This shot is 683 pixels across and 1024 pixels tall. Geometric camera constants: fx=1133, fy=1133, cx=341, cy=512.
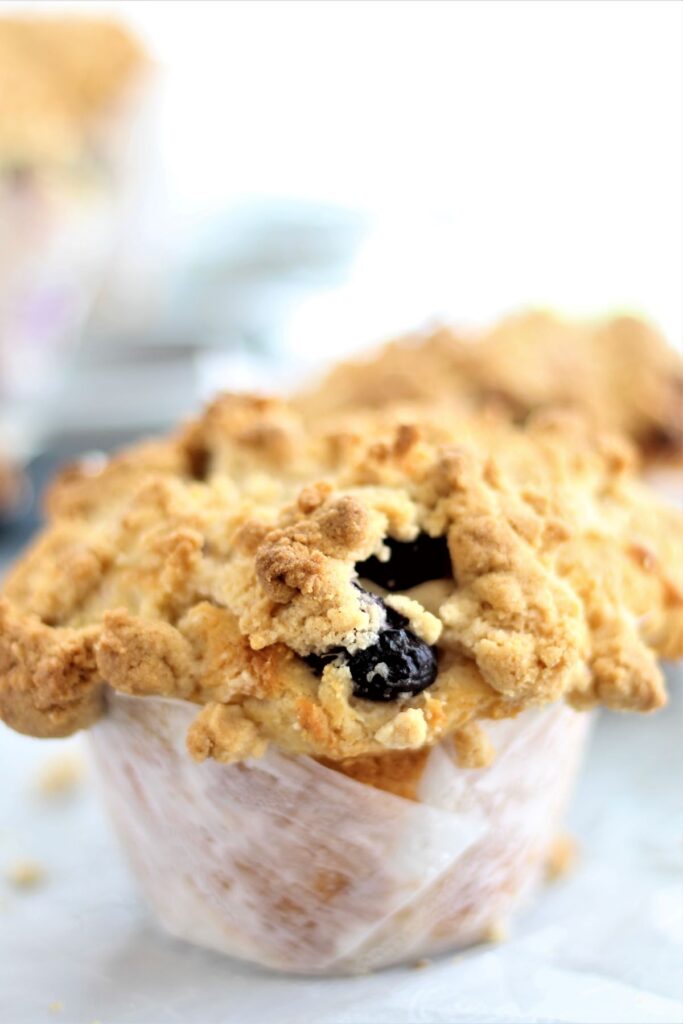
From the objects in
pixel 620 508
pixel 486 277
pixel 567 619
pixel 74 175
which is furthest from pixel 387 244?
pixel 567 619

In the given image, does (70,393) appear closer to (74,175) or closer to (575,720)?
(74,175)

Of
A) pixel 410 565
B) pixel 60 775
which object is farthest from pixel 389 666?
pixel 60 775

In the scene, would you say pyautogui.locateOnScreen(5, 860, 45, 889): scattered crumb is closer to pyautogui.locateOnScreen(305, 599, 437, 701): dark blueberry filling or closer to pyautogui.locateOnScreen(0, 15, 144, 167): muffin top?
pyautogui.locateOnScreen(305, 599, 437, 701): dark blueberry filling

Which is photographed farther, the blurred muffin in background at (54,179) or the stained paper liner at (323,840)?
the blurred muffin in background at (54,179)

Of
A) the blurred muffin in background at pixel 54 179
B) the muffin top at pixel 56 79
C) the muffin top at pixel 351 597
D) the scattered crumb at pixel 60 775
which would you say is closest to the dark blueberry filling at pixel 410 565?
the muffin top at pixel 351 597

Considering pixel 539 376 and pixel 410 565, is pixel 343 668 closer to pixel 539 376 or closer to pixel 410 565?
pixel 410 565

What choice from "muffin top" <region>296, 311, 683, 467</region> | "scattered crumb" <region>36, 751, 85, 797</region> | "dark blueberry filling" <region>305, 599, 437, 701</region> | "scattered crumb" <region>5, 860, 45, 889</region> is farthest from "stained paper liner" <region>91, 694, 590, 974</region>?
"muffin top" <region>296, 311, 683, 467</region>

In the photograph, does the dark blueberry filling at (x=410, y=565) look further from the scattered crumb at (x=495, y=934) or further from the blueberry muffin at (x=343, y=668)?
the scattered crumb at (x=495, y=934)
